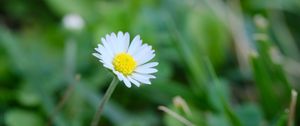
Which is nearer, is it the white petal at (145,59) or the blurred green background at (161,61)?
the white petal at (145,59)

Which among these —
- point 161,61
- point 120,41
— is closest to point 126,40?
point 120,41

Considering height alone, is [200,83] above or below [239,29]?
below

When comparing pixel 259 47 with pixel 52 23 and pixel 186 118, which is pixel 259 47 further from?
pixel 52 23

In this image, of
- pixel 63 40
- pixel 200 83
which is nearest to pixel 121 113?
pixel 200 83

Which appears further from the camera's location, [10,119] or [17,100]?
[17,100]

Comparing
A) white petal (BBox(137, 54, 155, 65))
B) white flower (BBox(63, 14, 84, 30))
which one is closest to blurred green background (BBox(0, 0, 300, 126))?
white flower (BBox(63, 14, 84, 30))

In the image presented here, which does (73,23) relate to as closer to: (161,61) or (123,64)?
(161,61)

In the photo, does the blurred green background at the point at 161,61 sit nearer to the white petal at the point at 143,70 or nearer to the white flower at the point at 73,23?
the white flower at the point at 73,23

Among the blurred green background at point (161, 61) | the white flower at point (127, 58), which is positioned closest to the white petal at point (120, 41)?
the white flower at point (127, 58)
